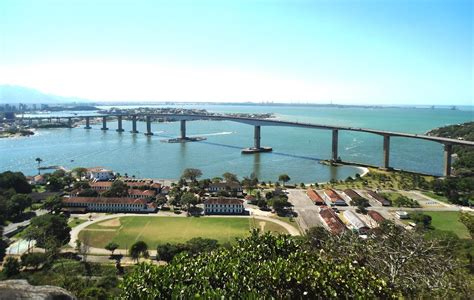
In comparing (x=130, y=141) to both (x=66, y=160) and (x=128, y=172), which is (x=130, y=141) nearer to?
(x=66, y=160)

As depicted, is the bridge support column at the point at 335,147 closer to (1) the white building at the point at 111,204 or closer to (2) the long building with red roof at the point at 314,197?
(2) the long building with red roof at the point at 314,197

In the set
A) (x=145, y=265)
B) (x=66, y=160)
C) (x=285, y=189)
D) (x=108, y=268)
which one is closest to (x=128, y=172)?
(x=66, y=160)

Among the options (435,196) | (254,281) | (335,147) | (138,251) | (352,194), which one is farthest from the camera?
(335,147)

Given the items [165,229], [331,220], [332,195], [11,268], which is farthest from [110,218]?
[332,195]

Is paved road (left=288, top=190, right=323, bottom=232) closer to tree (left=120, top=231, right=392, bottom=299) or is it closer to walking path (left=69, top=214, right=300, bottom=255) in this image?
walking path (left=69, top=214, right=300, bottom=255)

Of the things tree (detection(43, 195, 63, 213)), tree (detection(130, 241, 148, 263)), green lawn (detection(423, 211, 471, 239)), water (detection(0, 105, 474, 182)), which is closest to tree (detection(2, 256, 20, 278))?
tree (detection(130, 241, 148, 263))

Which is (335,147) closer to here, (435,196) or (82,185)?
(435,196)

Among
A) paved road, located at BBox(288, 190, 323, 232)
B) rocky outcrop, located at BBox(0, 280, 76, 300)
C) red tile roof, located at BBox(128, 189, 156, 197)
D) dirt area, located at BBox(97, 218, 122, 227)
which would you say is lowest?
dirt area, located at BBox(97, 218, 122, 227)
